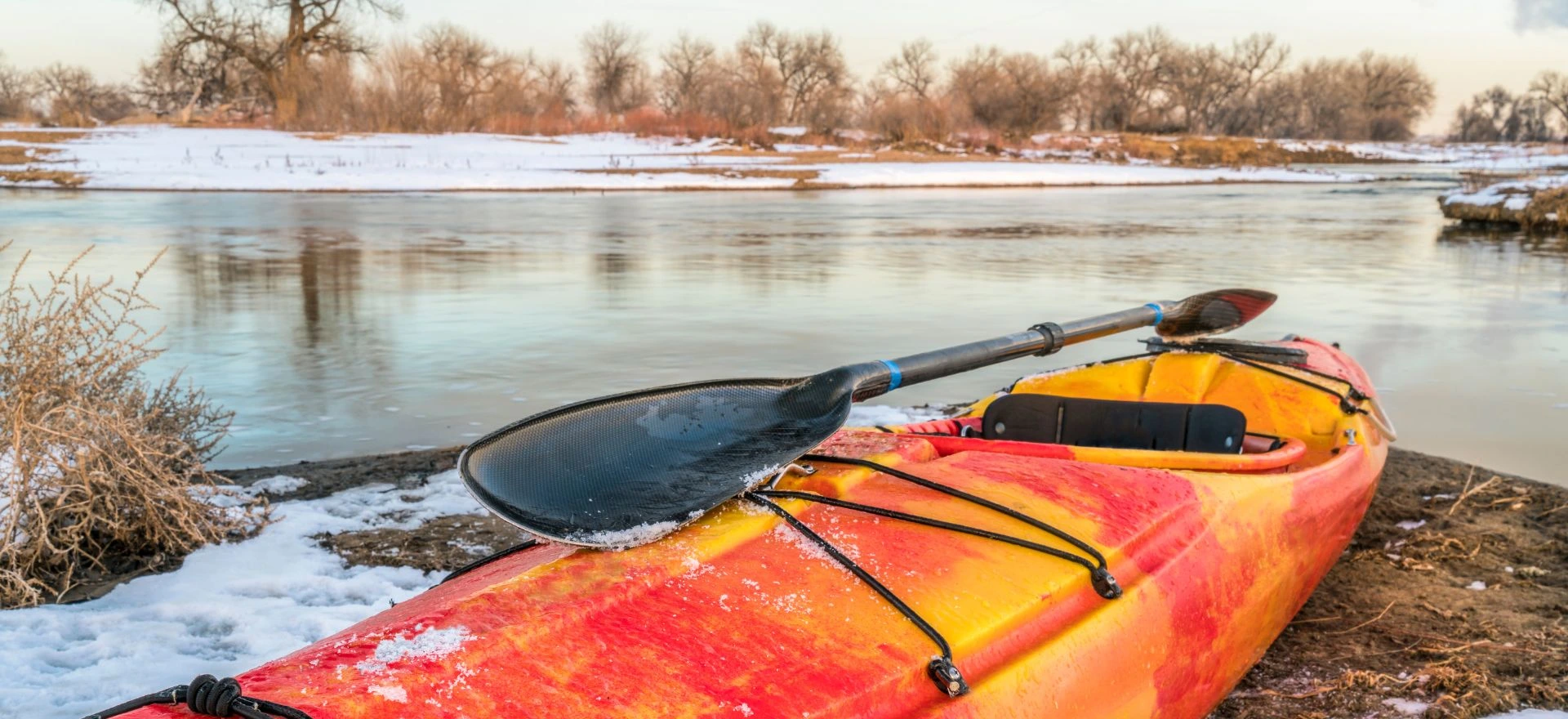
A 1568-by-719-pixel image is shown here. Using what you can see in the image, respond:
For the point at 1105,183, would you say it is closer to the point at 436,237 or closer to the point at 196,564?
the point at 436,237

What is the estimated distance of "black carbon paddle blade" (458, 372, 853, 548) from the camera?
78.1 inches

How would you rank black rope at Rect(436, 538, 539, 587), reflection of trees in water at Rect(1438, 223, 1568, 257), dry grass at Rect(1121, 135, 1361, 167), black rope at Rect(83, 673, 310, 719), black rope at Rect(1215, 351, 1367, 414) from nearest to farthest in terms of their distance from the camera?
black rope at Rect(83, 673, 310, 719) < black rope at Rect(436, 538, 539, 587) < black rope at Rect(1215, 351, 1367, 414) < reflection of trees in water at Rect(1438, 223, 1568, 257) < dry grass at Rect(1121, 135, 1361, 167)

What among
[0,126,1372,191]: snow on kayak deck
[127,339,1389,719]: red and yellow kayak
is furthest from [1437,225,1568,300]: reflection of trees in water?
[0,126,1372,191]: snow on kayak deck

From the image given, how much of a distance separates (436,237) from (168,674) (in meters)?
10.5

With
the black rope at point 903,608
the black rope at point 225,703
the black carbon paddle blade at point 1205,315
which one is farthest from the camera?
the black carbon paddle blade at point 1205,315

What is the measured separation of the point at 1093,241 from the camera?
41.3ft

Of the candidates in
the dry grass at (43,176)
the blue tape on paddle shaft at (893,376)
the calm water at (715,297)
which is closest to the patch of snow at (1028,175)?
the calm water at (715,297)

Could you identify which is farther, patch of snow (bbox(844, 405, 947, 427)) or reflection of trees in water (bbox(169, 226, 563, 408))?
reflection of trees in water (bbox(169, 226, 563, 408))

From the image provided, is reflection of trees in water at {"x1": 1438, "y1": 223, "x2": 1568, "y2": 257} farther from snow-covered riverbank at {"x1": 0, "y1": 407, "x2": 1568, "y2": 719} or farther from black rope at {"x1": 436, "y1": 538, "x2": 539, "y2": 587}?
black rope at {"x1": 436, "y1": 538, "x2": 539, "y2": 587}

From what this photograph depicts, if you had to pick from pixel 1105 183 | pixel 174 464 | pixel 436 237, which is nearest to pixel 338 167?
pixel 436 237

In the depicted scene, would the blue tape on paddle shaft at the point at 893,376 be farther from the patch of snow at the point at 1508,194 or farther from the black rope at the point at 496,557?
the patch of snow at the point at 1508,194

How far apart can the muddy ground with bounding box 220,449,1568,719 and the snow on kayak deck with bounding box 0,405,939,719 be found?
0.49 feet

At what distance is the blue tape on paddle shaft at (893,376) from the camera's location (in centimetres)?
264

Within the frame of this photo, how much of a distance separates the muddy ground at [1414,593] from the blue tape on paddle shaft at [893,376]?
1.09m
